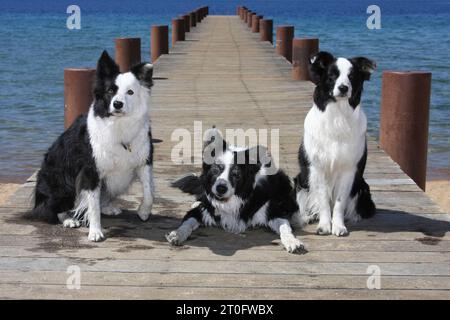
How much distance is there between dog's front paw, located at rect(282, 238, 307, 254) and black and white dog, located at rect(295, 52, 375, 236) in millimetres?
464

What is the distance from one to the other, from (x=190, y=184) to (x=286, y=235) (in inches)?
Answer: 60.2

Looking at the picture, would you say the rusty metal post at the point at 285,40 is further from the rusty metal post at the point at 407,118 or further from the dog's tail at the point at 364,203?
the dog's tail at the point at 364,203

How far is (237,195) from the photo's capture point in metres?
5.12

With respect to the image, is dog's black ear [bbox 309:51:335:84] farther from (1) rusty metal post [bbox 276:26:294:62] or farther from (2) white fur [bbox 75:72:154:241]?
(1) rusty metal post [bbox 276:26:294:62]

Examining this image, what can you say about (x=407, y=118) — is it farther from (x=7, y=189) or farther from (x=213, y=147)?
(x=7, y=189)

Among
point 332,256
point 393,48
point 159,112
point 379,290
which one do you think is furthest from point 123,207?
point 393,48

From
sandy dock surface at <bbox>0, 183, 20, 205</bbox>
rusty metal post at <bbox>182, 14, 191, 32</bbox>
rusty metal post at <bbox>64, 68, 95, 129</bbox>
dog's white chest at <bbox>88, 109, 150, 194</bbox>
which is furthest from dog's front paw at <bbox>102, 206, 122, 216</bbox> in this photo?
rusty metal post at <bbox>182, 14, 191, 32</bbox>

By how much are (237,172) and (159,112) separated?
5.00 m

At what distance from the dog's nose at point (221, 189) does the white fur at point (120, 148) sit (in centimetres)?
58

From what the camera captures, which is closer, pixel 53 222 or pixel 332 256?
pixel 332 256

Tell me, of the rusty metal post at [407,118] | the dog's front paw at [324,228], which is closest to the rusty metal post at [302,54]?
the rusty metal post at [407,118]

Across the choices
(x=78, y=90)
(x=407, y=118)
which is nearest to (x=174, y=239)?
(x=78, y=90)

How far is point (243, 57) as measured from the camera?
17766 mm
